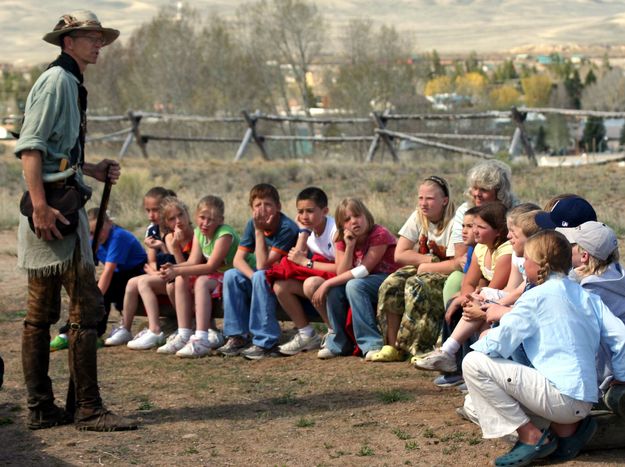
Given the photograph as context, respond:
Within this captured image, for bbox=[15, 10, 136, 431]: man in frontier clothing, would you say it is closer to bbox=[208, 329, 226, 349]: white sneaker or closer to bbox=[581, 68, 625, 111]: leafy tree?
bbox=[208, 329, 226, 349]: white sneaker

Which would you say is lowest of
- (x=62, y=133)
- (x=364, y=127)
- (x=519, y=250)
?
(x=364, y=127)

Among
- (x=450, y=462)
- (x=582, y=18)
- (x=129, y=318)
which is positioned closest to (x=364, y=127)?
(x=129, y=318)

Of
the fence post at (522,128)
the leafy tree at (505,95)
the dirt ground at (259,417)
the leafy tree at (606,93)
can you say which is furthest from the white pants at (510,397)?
the leafy tree at (505,95)

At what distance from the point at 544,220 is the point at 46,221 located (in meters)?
2.65

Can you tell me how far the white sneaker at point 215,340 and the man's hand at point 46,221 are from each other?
2382 millimetres

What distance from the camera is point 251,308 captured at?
810 centimetres

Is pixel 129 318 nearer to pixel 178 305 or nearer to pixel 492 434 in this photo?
pixel 178 305

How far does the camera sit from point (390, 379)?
717cm

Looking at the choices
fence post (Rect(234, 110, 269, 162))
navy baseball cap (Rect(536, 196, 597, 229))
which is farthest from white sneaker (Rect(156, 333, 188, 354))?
fence post (Rect(234, 110, 269, 162))

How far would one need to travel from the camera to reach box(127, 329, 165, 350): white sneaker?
845 centimetres

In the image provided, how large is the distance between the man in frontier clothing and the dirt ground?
21cm

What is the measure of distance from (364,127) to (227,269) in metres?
42.6

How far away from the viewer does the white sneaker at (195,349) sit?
813 cm

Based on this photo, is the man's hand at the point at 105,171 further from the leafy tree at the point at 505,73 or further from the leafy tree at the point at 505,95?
the leafy tree at the point at 505,73
